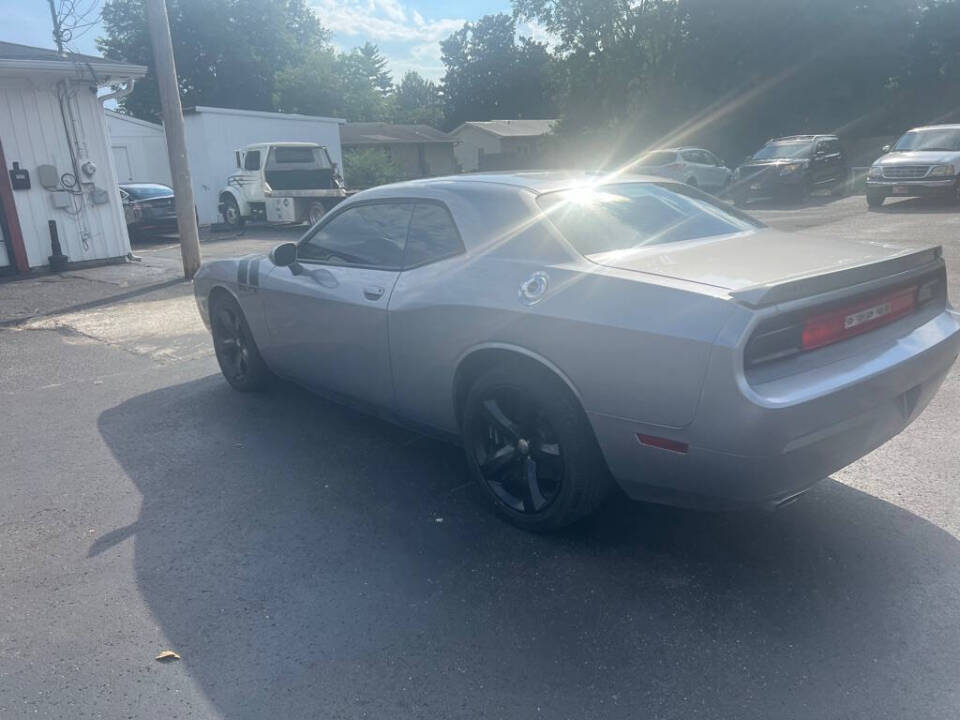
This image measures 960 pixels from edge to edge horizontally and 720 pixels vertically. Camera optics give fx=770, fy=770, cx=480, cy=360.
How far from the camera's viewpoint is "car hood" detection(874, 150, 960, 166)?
15547 mm

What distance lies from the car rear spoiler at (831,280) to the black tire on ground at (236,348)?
363 centimetres

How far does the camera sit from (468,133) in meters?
55.3

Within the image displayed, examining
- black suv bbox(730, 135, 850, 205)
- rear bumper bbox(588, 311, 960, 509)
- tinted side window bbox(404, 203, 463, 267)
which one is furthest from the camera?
black suv bbox(730, 135, 850, 205)

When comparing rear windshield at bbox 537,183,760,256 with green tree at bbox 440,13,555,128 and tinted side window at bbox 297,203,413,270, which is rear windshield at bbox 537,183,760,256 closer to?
tinted side window at bbox 297,203,413,270

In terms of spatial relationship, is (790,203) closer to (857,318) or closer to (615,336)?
(857,318)

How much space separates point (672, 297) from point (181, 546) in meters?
2.46

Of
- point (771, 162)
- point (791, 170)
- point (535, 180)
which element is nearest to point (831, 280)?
point (535, 180)

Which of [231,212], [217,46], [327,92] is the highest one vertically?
[217,46]

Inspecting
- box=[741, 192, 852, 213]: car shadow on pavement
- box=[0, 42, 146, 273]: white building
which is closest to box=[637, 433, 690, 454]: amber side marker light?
box=[0, 42, 146, 273]: white building

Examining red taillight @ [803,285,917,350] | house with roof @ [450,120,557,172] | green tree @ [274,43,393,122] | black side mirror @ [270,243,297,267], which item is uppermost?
green tree @ [274,43,393,122]

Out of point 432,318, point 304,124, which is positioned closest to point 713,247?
point 432,318

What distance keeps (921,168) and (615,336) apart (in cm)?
1574

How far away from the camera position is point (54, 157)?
1245cm

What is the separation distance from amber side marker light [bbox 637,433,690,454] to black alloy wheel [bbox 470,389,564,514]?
0.45 m
